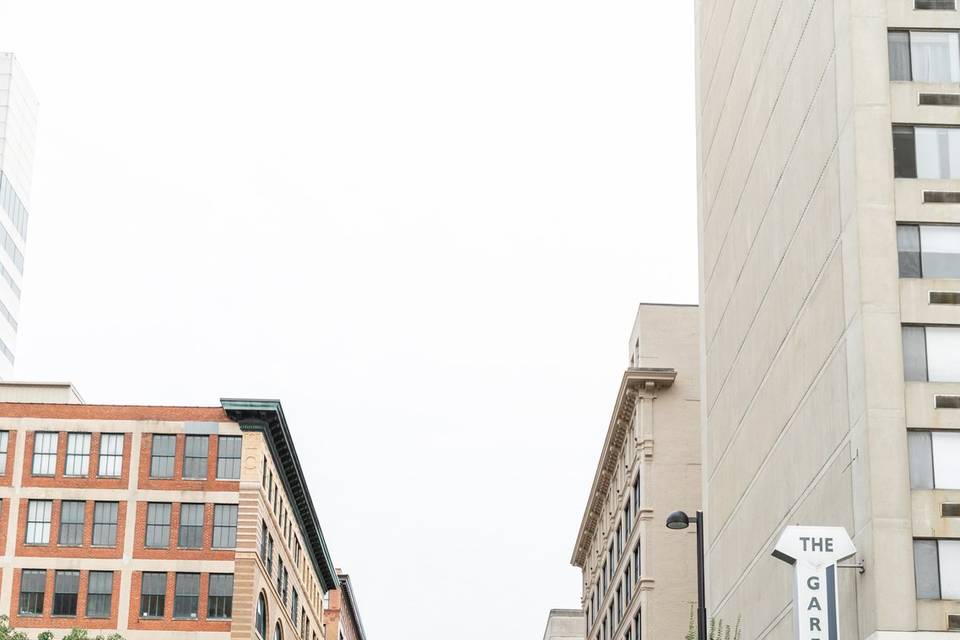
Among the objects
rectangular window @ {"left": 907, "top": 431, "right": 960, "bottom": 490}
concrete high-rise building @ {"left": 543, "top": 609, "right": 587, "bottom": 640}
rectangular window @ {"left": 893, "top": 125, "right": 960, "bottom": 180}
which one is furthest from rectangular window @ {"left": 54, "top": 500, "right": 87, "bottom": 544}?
concrete high-rise building @ {"left": 543, "top": 609, "right": 587, "bottom": 640}

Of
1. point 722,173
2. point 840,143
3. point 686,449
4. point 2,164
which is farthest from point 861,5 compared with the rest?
point 2,164

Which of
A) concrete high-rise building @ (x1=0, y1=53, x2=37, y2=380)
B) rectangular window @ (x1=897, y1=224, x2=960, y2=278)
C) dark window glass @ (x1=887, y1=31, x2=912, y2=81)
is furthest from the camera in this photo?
concrete high-rise building @ (x1=0, y1=53, x2=37, y2=380)

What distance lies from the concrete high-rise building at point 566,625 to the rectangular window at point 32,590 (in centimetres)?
10131

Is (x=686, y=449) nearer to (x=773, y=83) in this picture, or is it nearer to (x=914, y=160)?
(x=773, y=83)

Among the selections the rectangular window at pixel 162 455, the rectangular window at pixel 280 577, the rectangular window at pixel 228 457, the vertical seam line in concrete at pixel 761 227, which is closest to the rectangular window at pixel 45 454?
the rectangular window at pixel 162 455

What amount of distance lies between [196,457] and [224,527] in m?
4.69

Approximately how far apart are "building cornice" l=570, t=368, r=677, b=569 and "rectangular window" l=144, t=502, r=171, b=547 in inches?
1064

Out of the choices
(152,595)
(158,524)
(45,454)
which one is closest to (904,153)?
(152,595)

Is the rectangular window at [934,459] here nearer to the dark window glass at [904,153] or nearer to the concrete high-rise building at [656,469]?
the dark window glass at [904,153]

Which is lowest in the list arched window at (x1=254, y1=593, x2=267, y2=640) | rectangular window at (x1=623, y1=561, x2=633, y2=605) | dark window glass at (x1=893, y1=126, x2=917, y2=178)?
arched window at (x1=254, y1=593, x2=267, y2=640)

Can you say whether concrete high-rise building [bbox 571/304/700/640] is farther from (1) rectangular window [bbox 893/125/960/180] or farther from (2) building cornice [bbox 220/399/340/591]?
(1) rectangular window [bbox 893/125/960/180]

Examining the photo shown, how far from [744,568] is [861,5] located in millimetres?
20951

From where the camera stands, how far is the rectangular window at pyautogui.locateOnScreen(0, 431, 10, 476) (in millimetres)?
97125

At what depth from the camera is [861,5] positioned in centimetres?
4631
